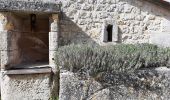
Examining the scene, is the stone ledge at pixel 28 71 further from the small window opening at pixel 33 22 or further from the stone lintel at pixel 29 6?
the small window opening at pixel 33 22

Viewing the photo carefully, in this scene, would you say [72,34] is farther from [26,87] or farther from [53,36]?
[26,87]

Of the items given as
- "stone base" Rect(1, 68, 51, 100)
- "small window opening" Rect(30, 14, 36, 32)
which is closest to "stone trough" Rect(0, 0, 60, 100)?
"stone base" Rect(1, 68, 51, 100)

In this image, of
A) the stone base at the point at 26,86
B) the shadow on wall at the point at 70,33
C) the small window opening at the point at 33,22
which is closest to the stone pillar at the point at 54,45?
the stone base at the point at 26,86

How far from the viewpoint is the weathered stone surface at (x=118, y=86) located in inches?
159

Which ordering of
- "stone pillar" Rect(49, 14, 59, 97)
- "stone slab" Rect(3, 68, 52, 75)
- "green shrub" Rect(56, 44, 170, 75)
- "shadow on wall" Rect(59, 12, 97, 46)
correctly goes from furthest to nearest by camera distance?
"shadow on wall" Rect(59, 12, 97, 46)
"stone pillar" Rect(49, 14, 59, 97)
"stone slab" Rect(3, 68, 52, 75)
"green shrub" Rect(56, 44, 170, 75)

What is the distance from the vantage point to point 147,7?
5.57 metres

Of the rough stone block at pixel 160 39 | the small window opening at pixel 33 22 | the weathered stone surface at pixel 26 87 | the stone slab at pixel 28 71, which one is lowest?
the weathered stone surface at pixel 26 87

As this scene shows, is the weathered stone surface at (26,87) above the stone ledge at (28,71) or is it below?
below

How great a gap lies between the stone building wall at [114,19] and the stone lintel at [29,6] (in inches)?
24.1

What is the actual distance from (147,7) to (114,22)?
0.96 m

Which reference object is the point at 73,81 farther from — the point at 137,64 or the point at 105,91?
the point at 137,64

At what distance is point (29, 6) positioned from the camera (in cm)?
461

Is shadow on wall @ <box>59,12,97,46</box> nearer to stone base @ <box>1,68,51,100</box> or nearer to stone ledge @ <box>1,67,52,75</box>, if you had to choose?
stone ledge @ <box>1,67,52,75</box>

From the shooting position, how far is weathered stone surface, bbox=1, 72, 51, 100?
4.68m
